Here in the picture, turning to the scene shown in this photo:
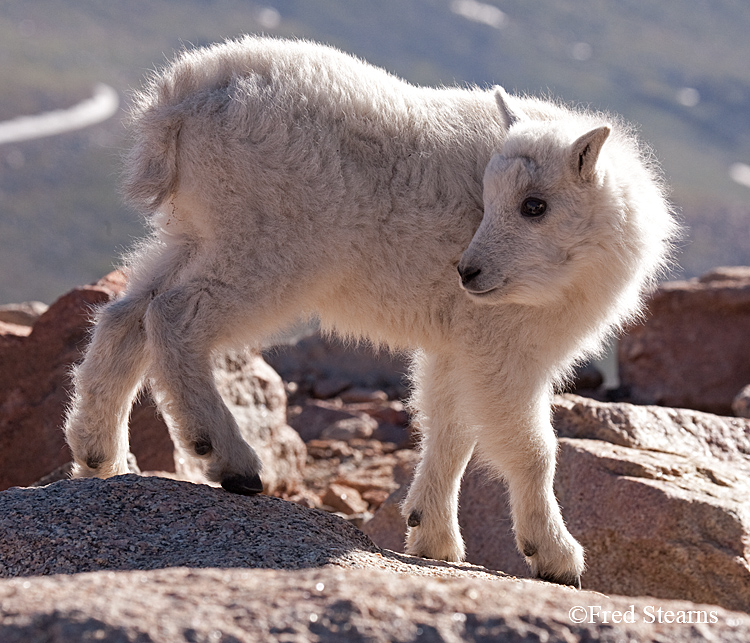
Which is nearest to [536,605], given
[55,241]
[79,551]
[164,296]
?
[79,551]

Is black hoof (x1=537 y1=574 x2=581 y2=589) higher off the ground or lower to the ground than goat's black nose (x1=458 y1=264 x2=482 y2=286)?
lower

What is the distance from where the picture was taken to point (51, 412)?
22.1ft

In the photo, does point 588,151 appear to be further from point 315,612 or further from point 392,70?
point 392,70

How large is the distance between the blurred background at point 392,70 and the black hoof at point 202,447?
955 centimetres

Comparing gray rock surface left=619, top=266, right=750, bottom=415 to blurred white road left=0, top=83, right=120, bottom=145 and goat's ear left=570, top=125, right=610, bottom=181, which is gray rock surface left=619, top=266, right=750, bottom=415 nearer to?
goat's ear left=570, top=125, right=610, bottom=181

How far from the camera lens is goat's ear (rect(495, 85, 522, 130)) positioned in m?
4.93

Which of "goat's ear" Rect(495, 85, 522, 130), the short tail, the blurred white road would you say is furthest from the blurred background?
the short tail

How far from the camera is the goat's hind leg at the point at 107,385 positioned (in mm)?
4805

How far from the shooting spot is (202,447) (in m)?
4.46

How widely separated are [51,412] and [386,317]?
128 inches

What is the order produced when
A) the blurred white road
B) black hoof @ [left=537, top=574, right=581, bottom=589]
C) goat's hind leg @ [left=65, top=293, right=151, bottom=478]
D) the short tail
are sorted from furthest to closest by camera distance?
the blurred white road
black hoof @ [left=537, top=574, right=581, bottom=589]
goat's hind leg @ [left=65, top=293, right=151, bottom=478]
the short tail

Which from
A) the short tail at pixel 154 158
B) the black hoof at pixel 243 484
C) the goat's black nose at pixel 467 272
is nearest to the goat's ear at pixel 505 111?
the goat's black nose at pixel 467 272

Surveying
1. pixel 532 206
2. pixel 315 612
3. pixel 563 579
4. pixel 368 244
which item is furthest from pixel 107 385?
pixel 563 579

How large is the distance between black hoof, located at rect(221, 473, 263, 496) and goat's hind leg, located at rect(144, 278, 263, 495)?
0.29ft
